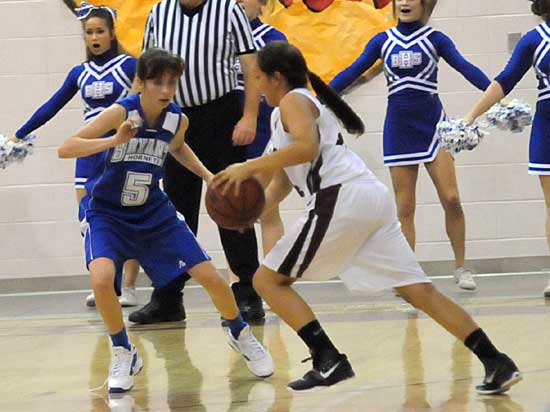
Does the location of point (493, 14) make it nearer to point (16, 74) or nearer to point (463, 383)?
point (16, 74)

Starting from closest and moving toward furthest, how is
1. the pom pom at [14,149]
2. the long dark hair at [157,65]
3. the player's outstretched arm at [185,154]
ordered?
the long dark hair at [157,65]
the player's outstretched arm at [185,154]
the pom pom at [14,149]

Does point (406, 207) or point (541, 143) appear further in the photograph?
point (406, 207)

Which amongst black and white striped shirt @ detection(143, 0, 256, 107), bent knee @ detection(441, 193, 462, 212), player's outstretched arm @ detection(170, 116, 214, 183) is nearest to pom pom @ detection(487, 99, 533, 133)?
bent knee @ detection(441, 193, 462, 212)

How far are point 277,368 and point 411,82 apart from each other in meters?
2.79

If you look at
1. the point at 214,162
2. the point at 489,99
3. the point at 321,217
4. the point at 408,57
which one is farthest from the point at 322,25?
the point at 321,217

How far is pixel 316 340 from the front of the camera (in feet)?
14.4

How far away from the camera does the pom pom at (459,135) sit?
6785 mm

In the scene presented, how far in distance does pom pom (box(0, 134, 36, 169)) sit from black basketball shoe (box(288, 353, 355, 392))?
361cm

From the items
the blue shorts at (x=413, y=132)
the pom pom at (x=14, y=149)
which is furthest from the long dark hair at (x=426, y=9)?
the pom pom at (x=14, y=149)

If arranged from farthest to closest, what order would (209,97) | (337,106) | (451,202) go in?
(451,202)
(209,97)
(337,106)

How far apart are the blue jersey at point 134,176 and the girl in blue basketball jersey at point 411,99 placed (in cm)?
240

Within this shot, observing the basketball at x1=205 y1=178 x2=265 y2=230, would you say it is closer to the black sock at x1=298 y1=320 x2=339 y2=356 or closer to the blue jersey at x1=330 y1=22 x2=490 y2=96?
the black sock at x1=298 y1=320 x2=339 y2=356

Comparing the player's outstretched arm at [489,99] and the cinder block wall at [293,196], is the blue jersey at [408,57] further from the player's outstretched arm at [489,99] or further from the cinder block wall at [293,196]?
the cinder block wall at [293,196]

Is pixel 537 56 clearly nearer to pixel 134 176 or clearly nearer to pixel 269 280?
pixel 134 176
